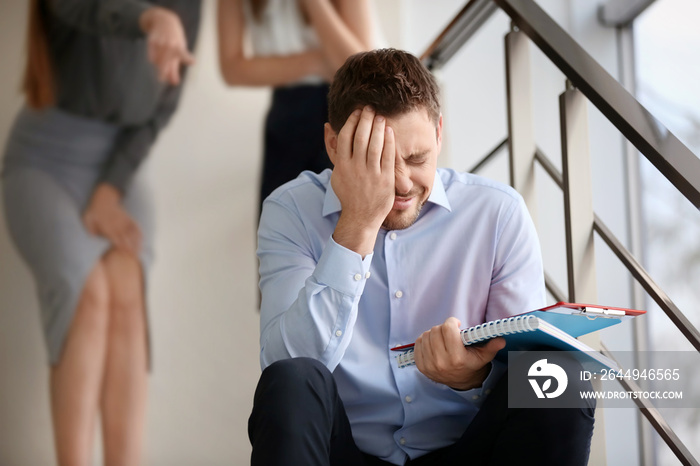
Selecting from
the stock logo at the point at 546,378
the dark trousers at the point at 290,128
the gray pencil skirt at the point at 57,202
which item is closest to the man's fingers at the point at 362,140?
the stock logo at the point at 546,378

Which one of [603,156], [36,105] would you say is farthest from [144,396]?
[603,156]

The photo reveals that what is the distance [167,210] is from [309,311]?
4.56 ft

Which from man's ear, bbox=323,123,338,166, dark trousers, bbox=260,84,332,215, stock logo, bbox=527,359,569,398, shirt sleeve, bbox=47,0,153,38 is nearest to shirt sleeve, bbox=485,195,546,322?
stock logo, bbox=527,359,569,398

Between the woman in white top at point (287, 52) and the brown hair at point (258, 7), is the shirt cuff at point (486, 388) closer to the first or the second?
the woman in white top at point (287, 52)

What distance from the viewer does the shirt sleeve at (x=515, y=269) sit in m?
1.14

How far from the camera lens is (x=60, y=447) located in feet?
7.01

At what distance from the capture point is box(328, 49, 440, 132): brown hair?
1.12 meters

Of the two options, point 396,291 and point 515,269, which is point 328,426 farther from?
point 515,269

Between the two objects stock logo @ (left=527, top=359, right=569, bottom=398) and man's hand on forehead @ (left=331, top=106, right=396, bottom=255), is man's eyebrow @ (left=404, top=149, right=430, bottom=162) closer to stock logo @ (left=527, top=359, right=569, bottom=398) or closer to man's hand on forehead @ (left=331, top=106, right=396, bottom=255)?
man's hand on forehead @ (left=331, top=106, right=396, bottom=255)

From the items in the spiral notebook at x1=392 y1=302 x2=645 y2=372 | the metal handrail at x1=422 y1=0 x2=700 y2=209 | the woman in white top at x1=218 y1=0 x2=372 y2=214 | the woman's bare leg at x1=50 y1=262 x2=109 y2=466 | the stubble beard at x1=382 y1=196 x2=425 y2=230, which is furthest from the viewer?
the woman in white top at x1=218 y1=0 x2=372 y2=214

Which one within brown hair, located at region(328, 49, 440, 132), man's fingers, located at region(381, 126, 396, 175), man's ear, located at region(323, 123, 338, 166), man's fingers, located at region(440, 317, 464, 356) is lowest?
man's fingers, located at region(440, 317, 464, 356)

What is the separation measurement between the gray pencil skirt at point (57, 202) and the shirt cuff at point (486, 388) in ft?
4.77

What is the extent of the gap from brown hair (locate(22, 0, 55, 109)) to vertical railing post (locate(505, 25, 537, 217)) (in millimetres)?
1630

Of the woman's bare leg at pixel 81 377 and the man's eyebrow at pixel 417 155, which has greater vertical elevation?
the man's eyebrow at pixel 417 155
